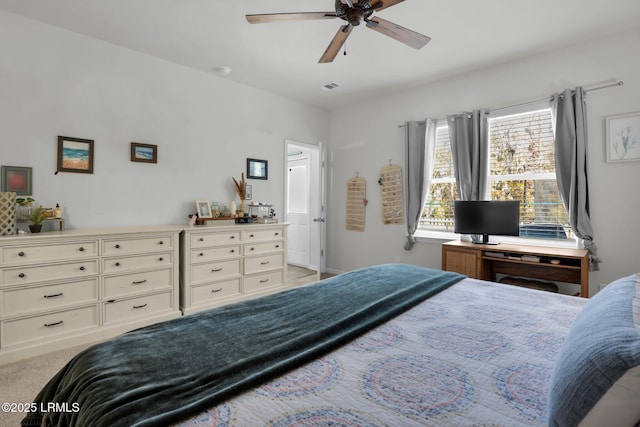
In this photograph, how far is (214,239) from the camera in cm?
350

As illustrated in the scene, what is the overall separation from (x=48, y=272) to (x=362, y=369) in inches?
106

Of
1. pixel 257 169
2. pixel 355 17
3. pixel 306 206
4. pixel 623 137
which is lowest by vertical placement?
pixel 306 206

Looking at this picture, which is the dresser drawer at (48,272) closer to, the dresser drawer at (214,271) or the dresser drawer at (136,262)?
the dresser drawer at (136,262)

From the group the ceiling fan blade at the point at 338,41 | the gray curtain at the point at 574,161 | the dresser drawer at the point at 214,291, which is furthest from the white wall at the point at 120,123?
the gray curtain at the point at 574,161

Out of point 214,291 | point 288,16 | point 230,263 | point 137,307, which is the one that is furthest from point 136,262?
point 288,16

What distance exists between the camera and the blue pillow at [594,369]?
2.16ft

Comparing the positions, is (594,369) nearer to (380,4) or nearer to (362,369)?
(362,369)

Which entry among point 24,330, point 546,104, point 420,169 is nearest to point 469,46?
point 546,104

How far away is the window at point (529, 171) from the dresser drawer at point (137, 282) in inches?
147

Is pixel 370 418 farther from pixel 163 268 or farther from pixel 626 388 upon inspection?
pixel 163 268

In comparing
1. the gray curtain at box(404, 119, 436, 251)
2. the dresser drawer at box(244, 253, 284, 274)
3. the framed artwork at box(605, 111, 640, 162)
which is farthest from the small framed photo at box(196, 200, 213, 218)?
the framed artwork at box(605, 111, 640, 162)

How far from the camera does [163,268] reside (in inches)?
122

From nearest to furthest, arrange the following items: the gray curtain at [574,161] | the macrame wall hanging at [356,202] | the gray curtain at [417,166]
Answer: the gray curtain at [574,161], the gray curtain at [417,166], the macrame wall hanging at [356,202]

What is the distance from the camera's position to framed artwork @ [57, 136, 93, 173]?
2.92 meters
